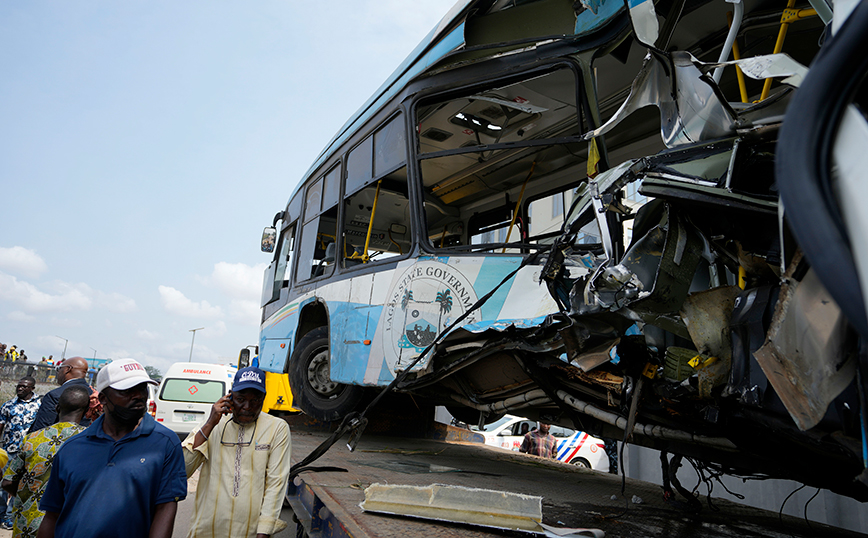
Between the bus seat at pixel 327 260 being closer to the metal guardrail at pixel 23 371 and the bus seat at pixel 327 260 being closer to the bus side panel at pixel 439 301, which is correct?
the bus side panel at pixel 439 301

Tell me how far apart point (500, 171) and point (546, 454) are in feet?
20.5

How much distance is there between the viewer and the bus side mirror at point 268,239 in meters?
8.06

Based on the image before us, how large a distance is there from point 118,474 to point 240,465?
2.53 feet

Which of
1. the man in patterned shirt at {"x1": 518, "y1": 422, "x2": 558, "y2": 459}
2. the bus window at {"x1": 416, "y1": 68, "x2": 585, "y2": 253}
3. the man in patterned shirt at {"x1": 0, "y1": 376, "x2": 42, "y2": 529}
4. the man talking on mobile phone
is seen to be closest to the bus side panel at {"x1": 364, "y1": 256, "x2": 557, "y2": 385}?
the bus window at {"x1": 416, "y1": 68, "x2": 585, "y2": 253}

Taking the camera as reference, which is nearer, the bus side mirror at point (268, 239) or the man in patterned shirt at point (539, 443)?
the bus side mirror at point (268, 239)

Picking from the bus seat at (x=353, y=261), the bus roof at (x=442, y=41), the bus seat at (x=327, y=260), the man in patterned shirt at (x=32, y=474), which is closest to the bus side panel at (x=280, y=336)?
the bus seat at (x=327, y=260)

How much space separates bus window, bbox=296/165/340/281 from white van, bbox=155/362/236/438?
5054mm

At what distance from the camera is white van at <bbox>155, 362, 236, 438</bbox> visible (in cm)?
1038

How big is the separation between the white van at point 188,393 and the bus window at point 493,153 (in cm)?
636

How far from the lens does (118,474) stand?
86.0 inches

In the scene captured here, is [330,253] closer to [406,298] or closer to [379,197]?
[379,197]

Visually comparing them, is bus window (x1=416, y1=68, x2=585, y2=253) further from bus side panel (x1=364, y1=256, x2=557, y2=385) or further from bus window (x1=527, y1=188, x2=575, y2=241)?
bus side panel (x1=364, y1=256, x2=557, y2=385)

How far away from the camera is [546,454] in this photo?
397 inches

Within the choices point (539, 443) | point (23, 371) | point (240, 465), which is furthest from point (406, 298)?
point (23, 371)
